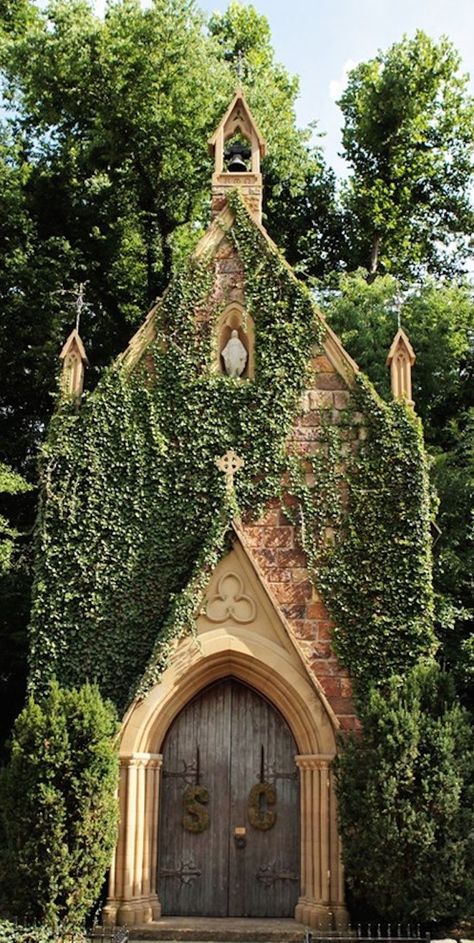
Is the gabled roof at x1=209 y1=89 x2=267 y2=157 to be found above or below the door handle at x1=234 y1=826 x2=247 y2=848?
above

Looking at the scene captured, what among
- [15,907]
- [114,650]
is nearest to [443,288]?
[114,650]

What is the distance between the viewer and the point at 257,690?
37.6 feet

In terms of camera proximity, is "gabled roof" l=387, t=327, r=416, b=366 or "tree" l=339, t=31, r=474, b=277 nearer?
"gabled roof" l=387, t=327, r=416, b=366

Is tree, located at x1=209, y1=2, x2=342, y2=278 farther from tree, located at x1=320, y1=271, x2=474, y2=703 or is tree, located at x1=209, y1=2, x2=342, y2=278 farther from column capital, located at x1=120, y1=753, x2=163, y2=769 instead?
column capital, located at x1=120, y1=753, x2=163, y2=769

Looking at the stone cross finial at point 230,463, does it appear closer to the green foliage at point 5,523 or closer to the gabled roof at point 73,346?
the gabled roof at point 73,346

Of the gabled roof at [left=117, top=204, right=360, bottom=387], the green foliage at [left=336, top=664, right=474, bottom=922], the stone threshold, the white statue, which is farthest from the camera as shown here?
the white statue

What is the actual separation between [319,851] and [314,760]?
975 millimetres

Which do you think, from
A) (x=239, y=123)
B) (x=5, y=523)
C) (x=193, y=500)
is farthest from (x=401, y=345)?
(x=5, y=523)

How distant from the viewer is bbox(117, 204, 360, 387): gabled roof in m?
12.3

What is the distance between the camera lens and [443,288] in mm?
21578

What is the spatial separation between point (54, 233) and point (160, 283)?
2858 mm

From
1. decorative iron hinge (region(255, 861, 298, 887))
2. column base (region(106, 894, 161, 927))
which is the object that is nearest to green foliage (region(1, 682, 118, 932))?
column base (region(106, 894, 161, 927))

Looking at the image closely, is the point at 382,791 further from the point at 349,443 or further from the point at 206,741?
the point at 349,443

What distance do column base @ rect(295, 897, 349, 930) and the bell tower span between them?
8794 mm
